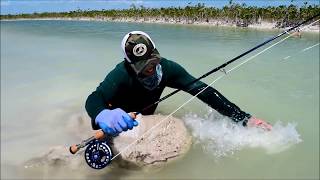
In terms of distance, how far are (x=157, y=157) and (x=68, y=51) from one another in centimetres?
1767

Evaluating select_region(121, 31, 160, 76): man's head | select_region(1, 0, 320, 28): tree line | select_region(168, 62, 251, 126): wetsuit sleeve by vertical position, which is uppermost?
select_region(121, 31, 160, 76): man's head

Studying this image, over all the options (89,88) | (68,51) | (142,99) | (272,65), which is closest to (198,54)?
(272,65)

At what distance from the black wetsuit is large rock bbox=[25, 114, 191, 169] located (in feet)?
1.99

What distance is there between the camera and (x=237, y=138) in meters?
7.41

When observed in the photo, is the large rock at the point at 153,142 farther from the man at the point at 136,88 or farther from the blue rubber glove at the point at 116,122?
the blue rubber glove at the point at 116,122

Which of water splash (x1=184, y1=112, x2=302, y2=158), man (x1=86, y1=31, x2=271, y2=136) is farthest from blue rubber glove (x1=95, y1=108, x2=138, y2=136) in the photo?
water splash (x1=184, y1=112, x2=302, y2=158)

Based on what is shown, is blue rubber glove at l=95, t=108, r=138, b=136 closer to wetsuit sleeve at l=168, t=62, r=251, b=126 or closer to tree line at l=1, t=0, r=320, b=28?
wetsuit sleeve at l=168, t=62, r=251, b=126

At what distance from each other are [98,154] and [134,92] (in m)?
1.11

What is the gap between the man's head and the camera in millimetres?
5398

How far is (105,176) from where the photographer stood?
6.37 metres

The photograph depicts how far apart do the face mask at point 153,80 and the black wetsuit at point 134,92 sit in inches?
3.2

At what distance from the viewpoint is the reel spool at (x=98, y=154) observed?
535 centimetres

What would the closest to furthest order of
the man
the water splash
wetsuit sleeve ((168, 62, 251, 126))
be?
the man → wetsuit sleeve ((168, 62, 251, 126)) → the water splash

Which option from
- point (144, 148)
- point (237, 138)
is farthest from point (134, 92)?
point (237, 138)
